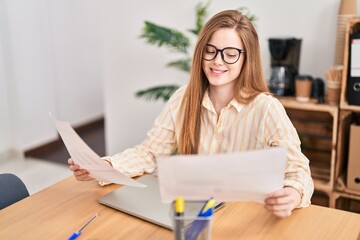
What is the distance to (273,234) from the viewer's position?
1.00m

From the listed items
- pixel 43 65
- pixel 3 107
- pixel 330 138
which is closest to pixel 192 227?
pixel 330 138

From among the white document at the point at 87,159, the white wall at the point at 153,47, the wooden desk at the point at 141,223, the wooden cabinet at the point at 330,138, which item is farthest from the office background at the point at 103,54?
the white document at the point at 87,159

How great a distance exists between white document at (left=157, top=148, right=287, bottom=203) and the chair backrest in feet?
2.20

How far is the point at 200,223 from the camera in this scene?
84cm

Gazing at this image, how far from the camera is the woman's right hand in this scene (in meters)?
1.23

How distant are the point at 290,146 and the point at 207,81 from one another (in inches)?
14.6

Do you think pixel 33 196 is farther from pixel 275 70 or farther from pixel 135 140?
pixel 135 140

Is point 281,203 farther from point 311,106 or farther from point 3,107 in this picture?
point 3,107

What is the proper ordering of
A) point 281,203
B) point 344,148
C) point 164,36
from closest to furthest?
point 281,203, point 344,148, point 164,36

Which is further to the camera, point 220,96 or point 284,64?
point 284,64

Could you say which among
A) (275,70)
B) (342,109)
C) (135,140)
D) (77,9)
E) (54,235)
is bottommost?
(135,140)

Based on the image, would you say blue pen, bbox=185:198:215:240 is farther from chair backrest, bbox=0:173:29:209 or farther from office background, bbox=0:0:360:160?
office background, bbox=0:0:360:160

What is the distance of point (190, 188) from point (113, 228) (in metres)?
0.31

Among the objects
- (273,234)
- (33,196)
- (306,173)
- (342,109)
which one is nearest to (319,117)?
(342,109)
